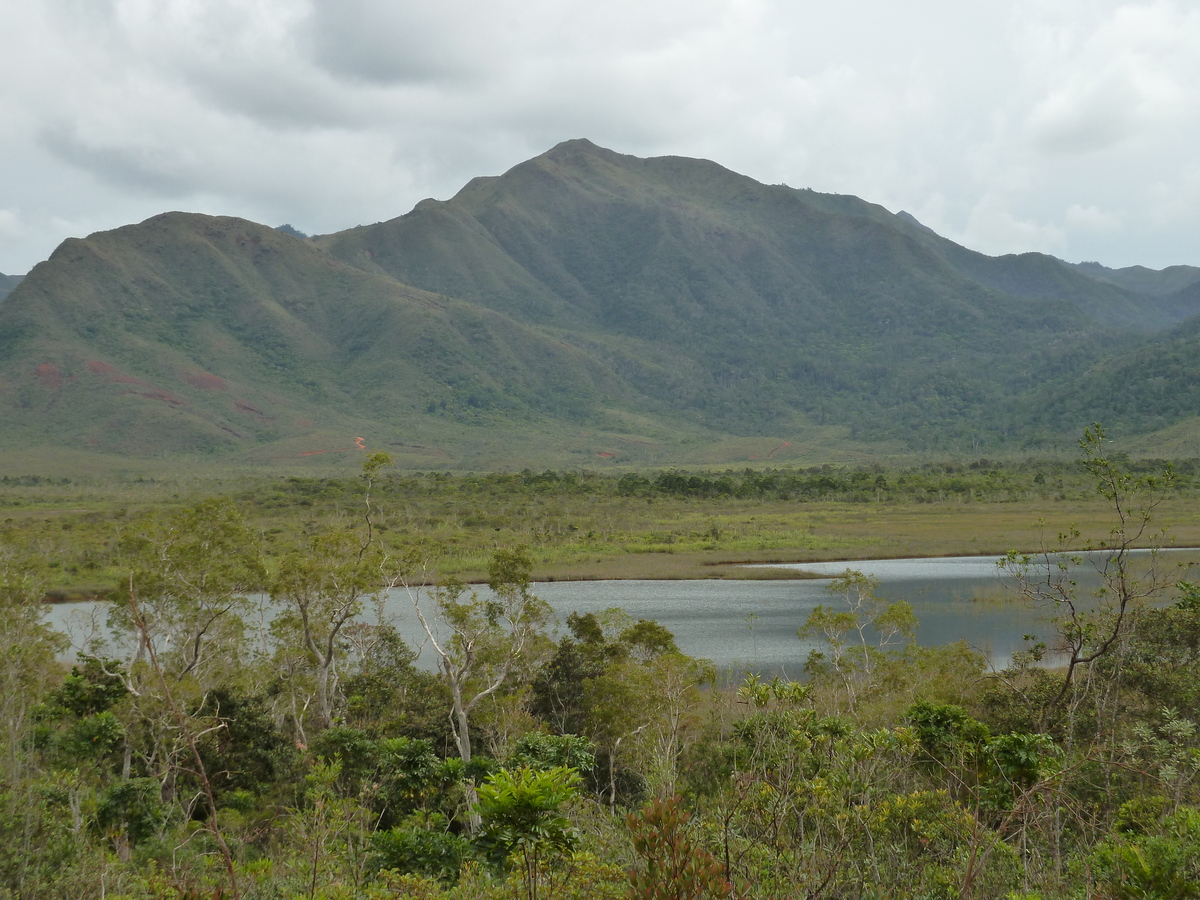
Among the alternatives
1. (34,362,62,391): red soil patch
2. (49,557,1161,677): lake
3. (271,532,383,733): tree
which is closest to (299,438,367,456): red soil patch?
(34,362,62,391): red soil patch

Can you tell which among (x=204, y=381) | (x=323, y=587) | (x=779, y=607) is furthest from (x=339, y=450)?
(x=323, y=587)

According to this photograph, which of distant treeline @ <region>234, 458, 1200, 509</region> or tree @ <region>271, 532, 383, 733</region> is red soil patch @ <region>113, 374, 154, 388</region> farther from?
tree @ <region>271, 532, 383, 733</region>

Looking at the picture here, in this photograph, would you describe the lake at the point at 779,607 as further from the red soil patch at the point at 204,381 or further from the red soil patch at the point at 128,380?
the red soil patch at the point at 204,381

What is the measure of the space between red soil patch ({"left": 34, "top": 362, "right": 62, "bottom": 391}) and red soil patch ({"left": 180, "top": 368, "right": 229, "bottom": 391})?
23.0 meters

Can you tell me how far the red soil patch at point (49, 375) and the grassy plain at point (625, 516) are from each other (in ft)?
174

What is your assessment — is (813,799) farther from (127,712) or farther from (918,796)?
(127,712)

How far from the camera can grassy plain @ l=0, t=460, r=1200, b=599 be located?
205ft

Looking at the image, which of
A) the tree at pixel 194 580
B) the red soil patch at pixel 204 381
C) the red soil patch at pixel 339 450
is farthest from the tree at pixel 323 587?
the red soil patch at pixel 204 381

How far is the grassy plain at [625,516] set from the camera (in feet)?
205

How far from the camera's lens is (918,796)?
12.4m

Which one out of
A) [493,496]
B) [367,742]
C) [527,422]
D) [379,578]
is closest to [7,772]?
[367,742]

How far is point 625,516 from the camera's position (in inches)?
3344

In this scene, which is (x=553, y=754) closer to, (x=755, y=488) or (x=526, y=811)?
(x=526, y=811)

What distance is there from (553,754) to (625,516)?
6900cm
